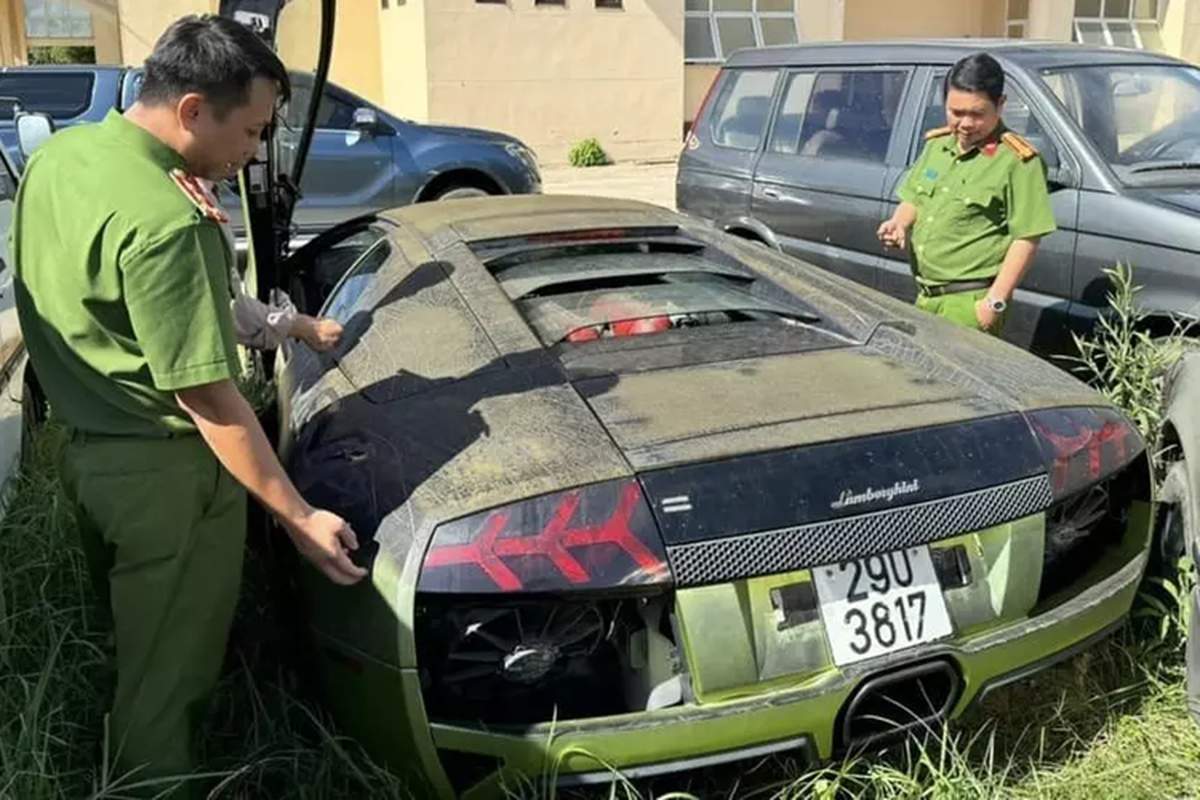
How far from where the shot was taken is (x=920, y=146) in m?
5.32

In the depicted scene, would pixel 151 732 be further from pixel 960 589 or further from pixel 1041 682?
pixel 1041 682

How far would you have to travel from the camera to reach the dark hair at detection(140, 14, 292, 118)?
6.97 feet

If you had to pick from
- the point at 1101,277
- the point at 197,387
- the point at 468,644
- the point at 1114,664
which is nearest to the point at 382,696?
the point at 468,644

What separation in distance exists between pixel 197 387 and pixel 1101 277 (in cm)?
369

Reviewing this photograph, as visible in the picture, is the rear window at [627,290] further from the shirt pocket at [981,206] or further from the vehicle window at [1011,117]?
the vehicle window at [1011,117]

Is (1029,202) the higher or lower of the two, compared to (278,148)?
lower

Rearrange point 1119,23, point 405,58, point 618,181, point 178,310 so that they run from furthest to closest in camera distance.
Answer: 1. point 1119,23
2. point 405,58
3. point 618,181
4. point 178,310

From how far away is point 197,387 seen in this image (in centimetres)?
208

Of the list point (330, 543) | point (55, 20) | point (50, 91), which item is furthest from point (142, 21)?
point (330, 543)

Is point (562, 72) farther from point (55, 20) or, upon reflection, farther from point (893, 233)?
point (893, 233)

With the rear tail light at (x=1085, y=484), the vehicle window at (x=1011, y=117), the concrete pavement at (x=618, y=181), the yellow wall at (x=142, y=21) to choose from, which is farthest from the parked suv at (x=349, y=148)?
the yellow wall at (x=142, y=21)

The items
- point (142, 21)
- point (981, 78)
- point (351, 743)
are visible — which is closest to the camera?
point (351, 743)

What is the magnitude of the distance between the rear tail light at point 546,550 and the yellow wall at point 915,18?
20259 mm

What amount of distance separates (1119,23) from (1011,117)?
20125 millimetres
